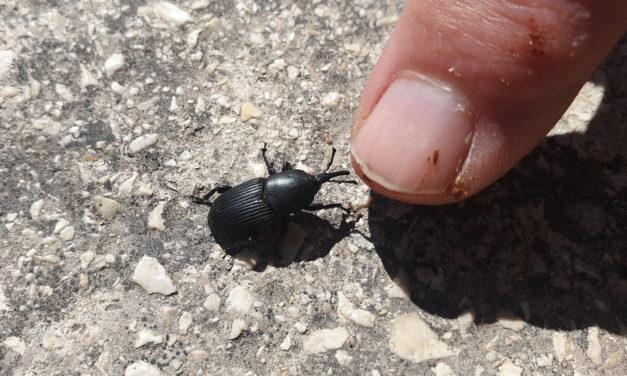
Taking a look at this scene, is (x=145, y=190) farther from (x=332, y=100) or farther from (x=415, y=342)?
(x=415, y=342)

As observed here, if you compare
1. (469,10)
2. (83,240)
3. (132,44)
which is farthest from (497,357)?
(132,44)

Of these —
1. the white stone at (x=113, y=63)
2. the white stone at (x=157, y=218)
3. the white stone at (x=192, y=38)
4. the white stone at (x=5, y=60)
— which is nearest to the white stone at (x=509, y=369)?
the white stone at (x=157, y=218)

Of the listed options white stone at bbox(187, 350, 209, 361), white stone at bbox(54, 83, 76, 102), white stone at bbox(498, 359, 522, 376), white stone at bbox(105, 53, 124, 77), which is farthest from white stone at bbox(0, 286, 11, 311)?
white stone at bbox(498, 359, 522, 376)

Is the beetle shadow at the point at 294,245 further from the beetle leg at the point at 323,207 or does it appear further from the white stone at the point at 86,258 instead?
the white stone at the point at 86,258

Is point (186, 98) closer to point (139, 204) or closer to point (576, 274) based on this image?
point (139, 204)

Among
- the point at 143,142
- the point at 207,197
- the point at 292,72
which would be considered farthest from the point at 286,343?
the point at 292,72

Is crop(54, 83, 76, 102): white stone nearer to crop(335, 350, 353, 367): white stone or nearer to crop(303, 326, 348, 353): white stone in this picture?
crop(303, 326, 348, 353): white stone
